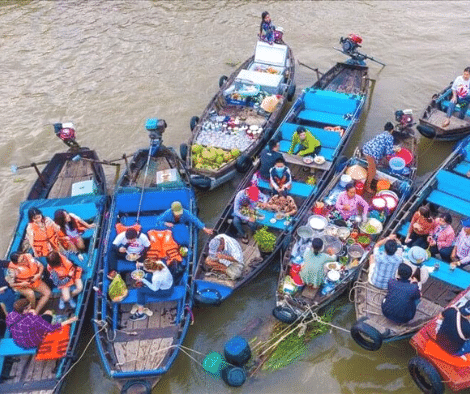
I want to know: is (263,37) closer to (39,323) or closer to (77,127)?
→ (77,127)

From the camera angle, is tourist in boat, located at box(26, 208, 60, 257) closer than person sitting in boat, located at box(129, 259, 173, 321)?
No

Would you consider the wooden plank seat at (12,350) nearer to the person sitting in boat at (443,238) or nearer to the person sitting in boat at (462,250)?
the person sitting in boat at (443,238)

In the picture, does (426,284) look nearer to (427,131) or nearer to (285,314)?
(285,314)

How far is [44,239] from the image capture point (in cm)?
984

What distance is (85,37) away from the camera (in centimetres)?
2066

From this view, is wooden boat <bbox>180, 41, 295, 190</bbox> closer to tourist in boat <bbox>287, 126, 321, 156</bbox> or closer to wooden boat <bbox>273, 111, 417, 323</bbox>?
tourist in boat <bbox>287, 126, 321, 156</bbox>

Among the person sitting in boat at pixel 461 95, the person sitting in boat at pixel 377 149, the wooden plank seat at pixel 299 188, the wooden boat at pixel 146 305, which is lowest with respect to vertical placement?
the wooden boat at pixel 146 305

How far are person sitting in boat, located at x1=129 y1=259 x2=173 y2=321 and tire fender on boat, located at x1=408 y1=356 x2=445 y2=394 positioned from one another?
4996 millimetres

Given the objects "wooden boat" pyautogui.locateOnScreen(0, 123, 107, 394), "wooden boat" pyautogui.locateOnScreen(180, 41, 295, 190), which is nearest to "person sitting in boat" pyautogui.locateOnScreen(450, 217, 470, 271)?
"wooden boat" pyautogui.locateOnScreen(180, 41, 295, 190)

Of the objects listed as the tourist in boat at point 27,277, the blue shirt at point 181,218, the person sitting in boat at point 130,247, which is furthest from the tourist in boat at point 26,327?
the blue shirt at point 181,218

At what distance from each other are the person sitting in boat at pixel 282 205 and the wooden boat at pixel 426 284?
2.29 metres

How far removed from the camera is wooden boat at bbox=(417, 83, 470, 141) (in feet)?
43.5

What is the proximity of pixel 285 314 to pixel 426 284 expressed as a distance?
3181 millimetres

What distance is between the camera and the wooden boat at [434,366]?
7594mm
